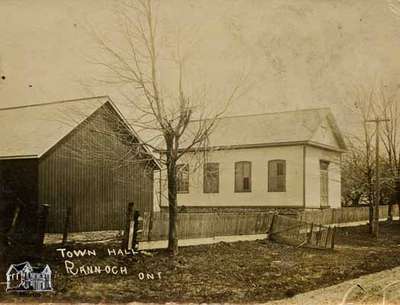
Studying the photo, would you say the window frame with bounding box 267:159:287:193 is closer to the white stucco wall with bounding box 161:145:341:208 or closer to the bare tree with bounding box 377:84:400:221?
the white stucco wall with bounding box 161:145:341:208

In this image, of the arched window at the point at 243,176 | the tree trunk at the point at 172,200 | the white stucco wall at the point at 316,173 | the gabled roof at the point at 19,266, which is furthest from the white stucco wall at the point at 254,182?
the gabled roof at the point at 19,266

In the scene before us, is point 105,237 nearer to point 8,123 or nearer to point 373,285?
point 8,123

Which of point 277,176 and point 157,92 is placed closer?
point 157,92

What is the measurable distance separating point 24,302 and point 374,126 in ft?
21.3

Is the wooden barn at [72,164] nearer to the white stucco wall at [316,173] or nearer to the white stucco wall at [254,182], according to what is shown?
the white stucco wall at [254,182]

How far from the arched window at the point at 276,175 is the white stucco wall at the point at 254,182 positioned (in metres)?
0.13

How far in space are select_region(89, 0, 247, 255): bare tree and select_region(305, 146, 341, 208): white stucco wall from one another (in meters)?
5.79

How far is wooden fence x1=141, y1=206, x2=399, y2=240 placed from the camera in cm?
1141

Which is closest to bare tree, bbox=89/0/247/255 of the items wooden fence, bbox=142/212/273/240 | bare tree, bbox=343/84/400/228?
bare tree, bbox=343/84/400/228

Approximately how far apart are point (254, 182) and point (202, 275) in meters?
9.41

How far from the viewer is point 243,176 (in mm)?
17078

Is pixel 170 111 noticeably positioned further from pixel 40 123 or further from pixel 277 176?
pixel 277 176

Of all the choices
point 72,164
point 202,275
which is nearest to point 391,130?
point 202,275

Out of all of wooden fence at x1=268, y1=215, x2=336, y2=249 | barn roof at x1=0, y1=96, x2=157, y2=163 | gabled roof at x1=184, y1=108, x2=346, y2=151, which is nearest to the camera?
barn roof at x1=0, y1=96, x2=157, y2=163
